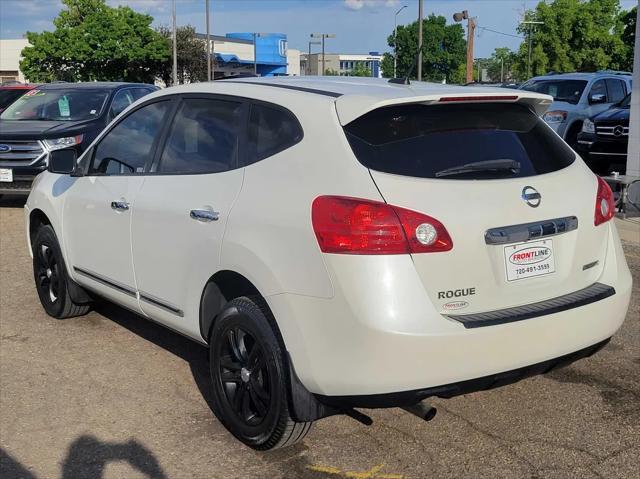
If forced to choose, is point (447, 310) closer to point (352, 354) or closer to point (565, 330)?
point (352, 354)

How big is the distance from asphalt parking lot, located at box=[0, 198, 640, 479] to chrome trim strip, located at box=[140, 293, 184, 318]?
20.9 inches

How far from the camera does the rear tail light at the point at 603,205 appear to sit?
12.0 ft

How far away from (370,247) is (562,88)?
14579mm

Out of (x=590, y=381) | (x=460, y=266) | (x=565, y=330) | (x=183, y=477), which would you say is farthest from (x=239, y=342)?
(x=590, y=381)

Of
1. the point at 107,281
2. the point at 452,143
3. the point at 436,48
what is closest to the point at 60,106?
the point at 107,281

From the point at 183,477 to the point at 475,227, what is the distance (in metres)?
1.72

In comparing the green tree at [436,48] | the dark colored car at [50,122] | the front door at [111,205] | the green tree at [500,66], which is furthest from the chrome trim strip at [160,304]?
the green tree at [436,48]

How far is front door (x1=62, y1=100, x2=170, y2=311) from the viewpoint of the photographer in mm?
4523

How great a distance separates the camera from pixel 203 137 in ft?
13.4

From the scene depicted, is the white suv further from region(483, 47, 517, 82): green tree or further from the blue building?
region(483, 47, 517, 82): green tree

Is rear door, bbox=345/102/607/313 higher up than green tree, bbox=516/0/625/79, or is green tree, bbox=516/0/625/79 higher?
green tree, bbox=516/0/625/79

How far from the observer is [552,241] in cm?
340

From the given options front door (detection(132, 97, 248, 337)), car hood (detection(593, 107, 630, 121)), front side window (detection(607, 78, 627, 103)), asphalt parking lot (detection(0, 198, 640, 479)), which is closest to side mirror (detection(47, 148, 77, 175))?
front door (detection(132, 97, 248, 337))

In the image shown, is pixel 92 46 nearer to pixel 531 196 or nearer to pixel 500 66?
pixel 531 196
